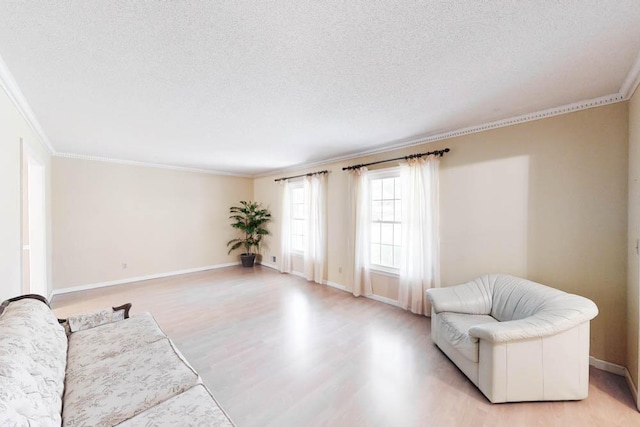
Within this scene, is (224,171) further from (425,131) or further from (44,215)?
(425,131)

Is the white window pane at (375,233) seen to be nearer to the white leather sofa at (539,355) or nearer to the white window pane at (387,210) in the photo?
the white window pane at (387,210)

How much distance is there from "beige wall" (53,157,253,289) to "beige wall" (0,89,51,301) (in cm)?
246

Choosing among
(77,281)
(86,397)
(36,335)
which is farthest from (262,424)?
(77,281)

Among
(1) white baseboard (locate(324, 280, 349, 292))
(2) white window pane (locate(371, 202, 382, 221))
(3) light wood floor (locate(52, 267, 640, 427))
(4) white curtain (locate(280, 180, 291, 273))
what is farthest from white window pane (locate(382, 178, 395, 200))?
(4) white curtain (locate(280, 180, 291, 273))

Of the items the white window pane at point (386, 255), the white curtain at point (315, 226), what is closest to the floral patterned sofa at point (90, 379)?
the white window pane at point (386, 255)

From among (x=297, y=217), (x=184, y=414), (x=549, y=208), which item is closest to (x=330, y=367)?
(x=184, y=414)

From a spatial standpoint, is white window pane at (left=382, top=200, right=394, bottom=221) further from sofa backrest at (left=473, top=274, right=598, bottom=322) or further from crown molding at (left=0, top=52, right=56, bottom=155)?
crown molding at (left=0, top=52, right=56, bottom=155)

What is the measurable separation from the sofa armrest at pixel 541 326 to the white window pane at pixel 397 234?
196cm

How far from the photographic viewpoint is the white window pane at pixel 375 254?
3992 mm

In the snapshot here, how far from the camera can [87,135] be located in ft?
10.5

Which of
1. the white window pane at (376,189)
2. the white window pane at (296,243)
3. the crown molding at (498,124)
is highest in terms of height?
the crown molding at (498,124)

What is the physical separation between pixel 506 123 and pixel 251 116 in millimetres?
2784

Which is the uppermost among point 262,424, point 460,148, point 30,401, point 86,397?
point 460,148

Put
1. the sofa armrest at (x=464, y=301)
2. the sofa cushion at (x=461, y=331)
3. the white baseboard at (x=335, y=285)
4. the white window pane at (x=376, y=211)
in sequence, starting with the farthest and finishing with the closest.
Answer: the white baseboard at (x=335, y=285) → the white window pane at (x=376, y=211) → the sofa armrest at (x=464, y=301) → the sofa cushion at (x=461, y=331)
